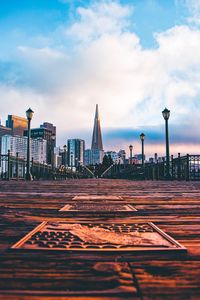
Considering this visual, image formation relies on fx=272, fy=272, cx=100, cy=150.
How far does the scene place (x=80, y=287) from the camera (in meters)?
1.34

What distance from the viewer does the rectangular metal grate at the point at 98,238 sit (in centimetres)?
201

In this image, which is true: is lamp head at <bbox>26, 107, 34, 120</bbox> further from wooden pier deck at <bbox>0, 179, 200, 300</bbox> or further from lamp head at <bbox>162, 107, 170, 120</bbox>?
wooden pier deck at <bbox>0, 179, 200, 300</bbox>

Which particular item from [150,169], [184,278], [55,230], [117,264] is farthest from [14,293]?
[150,169]

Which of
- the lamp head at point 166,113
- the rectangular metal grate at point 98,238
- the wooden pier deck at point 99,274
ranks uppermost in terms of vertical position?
the lamp head at point 166,113

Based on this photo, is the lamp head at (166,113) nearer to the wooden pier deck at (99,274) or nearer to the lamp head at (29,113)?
the lamp head at (29,113)

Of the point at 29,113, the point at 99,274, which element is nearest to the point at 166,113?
the point at 29,113

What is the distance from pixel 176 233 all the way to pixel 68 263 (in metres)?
1.21

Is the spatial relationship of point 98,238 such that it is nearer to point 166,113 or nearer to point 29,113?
point 166,113

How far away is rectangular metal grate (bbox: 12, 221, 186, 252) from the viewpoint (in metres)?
2.01

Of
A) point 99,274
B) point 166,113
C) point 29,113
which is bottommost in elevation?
point 99,274

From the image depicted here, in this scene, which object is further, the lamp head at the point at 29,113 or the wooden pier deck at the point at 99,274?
the lamp head at the point at 29,113

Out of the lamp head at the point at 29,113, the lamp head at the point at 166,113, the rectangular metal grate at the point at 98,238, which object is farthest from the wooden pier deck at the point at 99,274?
the lamp head at the point at 29,113

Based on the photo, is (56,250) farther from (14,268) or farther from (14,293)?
(14,293)

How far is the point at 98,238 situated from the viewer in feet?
7.45
